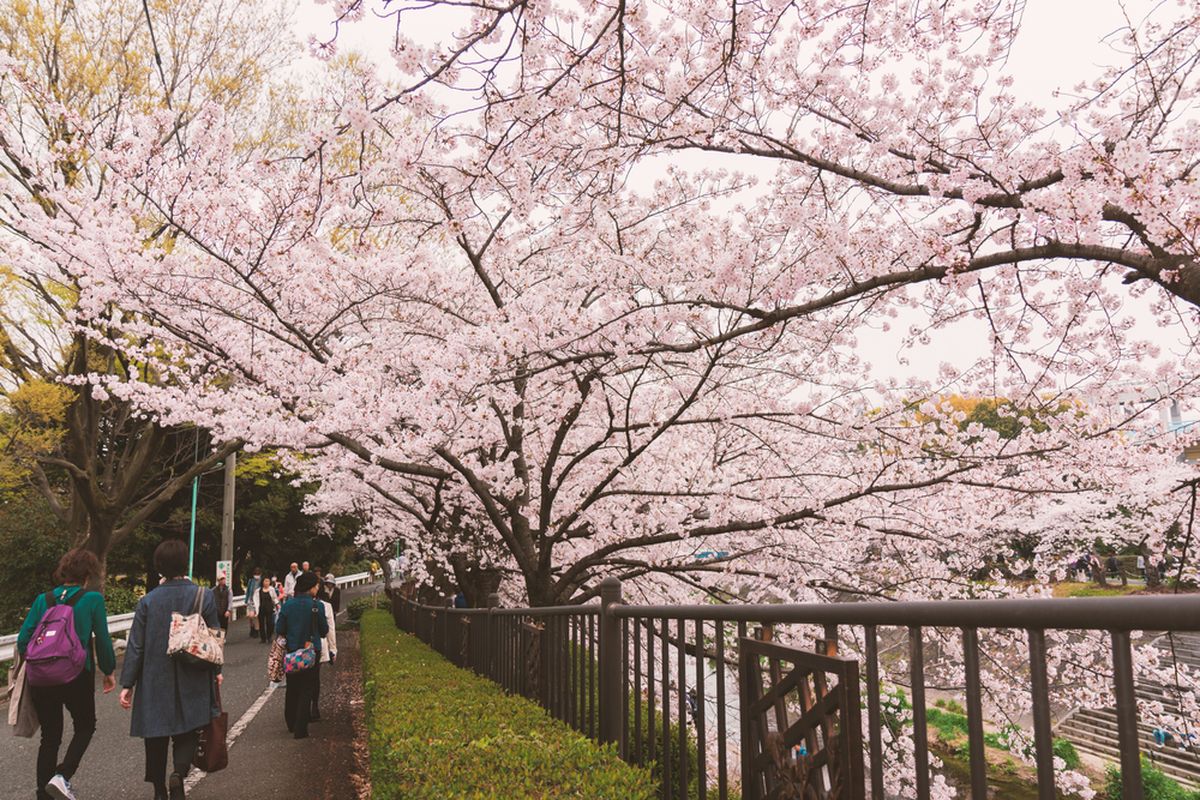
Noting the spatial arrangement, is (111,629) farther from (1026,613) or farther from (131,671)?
(1026,613)

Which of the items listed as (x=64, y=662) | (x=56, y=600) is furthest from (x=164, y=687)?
(x=56, y=600)

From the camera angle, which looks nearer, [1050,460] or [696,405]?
[1050,460]

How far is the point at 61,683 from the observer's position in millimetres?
4984

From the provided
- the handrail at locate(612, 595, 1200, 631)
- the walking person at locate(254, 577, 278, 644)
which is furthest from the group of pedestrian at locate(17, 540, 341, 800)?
the walking person at locate(254, 577, 278, 644)

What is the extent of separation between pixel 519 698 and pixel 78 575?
327 centimetres

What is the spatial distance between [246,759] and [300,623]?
1.44 metres

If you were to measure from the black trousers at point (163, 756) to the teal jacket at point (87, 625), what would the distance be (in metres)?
0.70

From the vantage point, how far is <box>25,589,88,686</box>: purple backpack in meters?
4.95

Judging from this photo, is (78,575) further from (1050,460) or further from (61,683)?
(1050,460)

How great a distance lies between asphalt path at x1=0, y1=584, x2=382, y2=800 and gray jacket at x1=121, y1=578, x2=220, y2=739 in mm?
1132

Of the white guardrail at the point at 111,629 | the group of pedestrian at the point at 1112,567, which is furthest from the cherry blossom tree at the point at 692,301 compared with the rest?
the white guardrail at the point at 111,629

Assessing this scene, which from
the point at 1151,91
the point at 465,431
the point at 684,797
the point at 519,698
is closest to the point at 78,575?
the point at 519,698

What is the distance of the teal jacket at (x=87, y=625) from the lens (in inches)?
202

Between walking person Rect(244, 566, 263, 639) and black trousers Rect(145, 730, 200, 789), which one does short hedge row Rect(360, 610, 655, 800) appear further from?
walking person Rect(244, 566, 263, 639)
